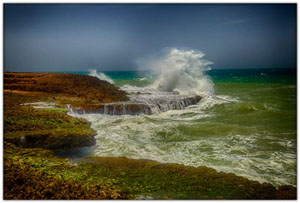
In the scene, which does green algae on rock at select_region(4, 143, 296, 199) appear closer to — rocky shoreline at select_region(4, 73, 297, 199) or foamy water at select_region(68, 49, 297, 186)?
rocky shoreline at select_region(4, 73, 297, 199)

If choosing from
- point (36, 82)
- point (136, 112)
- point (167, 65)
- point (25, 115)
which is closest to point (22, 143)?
point (25, 115)

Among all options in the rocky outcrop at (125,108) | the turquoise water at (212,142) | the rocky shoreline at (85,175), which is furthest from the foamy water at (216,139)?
the rocky shoreline at (85,175)

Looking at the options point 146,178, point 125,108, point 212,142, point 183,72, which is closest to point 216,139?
point 212,142

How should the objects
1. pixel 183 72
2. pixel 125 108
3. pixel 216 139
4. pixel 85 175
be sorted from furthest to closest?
pixel 183 72
pixel 125 108
pixel 216 139
pixel 85 175

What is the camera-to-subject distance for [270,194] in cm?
315

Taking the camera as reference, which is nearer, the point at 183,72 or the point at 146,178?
the point at 146,178

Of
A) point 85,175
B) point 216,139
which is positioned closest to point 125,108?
point 216,139

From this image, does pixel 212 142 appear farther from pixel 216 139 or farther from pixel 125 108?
pixel 125 108

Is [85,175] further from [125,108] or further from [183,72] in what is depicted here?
[183,72]

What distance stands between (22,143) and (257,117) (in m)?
8.35

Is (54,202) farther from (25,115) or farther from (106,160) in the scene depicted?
(25,115)

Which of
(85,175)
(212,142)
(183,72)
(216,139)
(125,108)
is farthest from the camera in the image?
(183,72)

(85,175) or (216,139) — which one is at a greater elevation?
(85,175)

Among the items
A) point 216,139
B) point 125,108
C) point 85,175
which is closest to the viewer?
point 85,175
